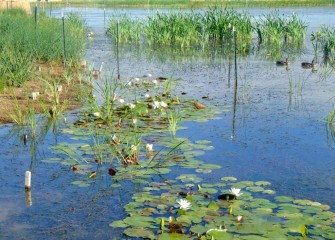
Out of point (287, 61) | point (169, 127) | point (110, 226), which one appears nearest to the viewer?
point (110, 226)

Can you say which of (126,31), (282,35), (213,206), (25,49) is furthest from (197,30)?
(213,206)

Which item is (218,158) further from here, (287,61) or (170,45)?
(170,45)

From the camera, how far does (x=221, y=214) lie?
442 cm

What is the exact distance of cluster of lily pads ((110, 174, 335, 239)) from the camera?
4.07m

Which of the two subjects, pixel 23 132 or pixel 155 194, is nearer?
pixel 155 194

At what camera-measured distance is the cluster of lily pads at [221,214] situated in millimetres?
4074

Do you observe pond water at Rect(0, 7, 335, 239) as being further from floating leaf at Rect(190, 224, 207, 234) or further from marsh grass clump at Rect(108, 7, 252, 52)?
marsh grass clump at Rect(108, 7, 252, 52)

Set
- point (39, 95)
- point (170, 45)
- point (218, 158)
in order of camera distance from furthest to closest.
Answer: point (170, 45), point (39, 95), point (218, 158)

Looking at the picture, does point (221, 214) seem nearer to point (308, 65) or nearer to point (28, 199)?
point (28, 199)

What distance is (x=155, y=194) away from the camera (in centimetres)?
490

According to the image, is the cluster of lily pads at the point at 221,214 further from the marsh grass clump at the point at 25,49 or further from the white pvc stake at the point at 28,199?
the marsh grass clump at the point at 25,49

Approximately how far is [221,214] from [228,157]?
5.25 ft

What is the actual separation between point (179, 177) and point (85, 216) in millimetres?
1082

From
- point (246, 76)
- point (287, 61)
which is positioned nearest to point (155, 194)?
point (246, 76)
